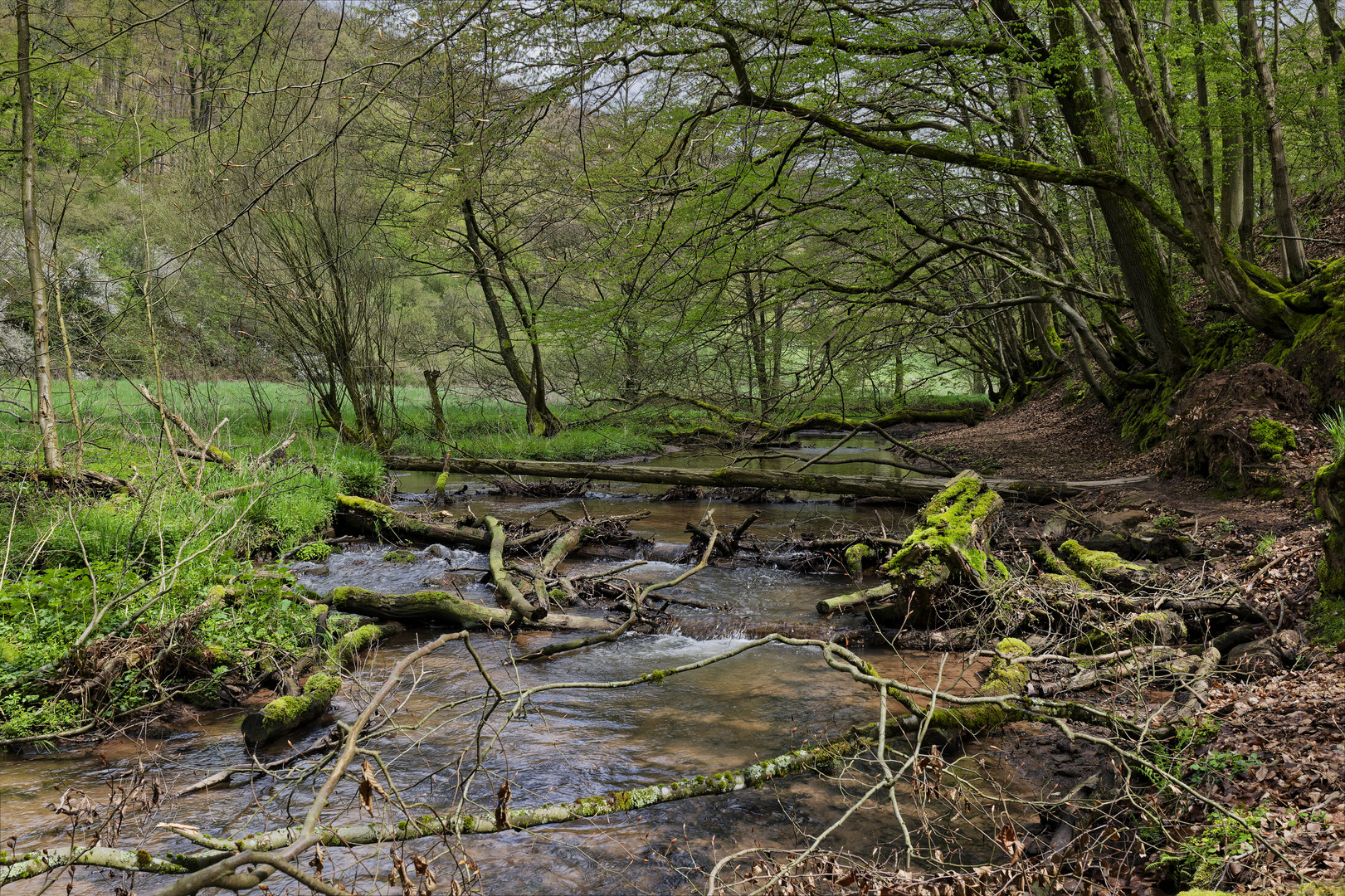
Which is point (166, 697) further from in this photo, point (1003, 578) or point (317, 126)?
point (317, 126)

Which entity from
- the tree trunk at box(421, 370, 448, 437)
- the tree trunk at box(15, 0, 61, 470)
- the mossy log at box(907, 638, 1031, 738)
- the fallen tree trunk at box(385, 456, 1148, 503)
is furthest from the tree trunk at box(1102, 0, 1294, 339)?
the tree trunk at box(421, 370, 448, 437)

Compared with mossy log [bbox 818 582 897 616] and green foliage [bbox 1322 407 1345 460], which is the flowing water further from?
green foliage [bbox 1322 407 1345 460]

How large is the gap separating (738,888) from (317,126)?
14.8 metres

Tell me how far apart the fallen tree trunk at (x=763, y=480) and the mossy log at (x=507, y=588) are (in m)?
3.97

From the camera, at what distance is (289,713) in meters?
4.55

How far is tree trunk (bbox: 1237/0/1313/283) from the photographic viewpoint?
369 inches

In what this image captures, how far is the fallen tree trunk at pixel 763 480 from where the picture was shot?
9.68m

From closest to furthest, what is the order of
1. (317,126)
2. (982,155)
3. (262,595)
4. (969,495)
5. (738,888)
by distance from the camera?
1. (738,888)
2. (262,595)
3. (969,495)
4. (982,155)
5. (317,126)

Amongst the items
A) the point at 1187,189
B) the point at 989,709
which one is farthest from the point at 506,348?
the point at 989,709

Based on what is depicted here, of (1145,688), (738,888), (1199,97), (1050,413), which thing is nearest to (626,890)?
(738,888)

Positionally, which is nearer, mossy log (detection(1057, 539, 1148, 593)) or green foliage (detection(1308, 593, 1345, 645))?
green foliage (detection(1308, 593, 1345, 645))

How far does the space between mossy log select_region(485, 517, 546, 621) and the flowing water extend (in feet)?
0.80

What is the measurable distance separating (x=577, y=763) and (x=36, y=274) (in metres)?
6.74

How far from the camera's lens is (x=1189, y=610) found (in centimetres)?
512
